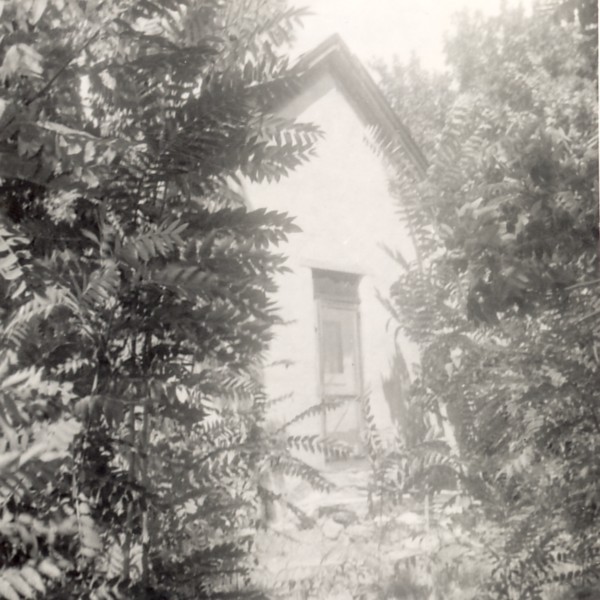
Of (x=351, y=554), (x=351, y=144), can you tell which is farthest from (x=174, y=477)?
(x=351, y=144)

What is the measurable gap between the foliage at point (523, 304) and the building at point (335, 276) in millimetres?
1041

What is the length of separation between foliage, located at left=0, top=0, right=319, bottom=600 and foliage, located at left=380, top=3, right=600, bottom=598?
116 centimetres

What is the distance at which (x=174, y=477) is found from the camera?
76.5 inches

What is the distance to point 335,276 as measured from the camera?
20.0ft

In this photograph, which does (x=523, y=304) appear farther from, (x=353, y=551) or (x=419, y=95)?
(x=419, y=95)

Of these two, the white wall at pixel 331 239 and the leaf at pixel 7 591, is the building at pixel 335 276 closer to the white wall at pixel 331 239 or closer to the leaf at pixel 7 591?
the white wall at pixel 331 239

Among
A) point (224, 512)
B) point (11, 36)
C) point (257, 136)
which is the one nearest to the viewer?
point (11, 36)

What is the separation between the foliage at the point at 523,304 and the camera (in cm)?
260

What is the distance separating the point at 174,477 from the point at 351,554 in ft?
8.97

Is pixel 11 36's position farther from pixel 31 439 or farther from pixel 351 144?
pixel 351 144

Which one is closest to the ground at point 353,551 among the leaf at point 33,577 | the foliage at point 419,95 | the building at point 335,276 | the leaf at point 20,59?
the building at point 335,276

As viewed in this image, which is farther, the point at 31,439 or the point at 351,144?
the point at 351,144

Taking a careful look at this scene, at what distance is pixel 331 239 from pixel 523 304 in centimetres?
338

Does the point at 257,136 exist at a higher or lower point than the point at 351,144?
lower
